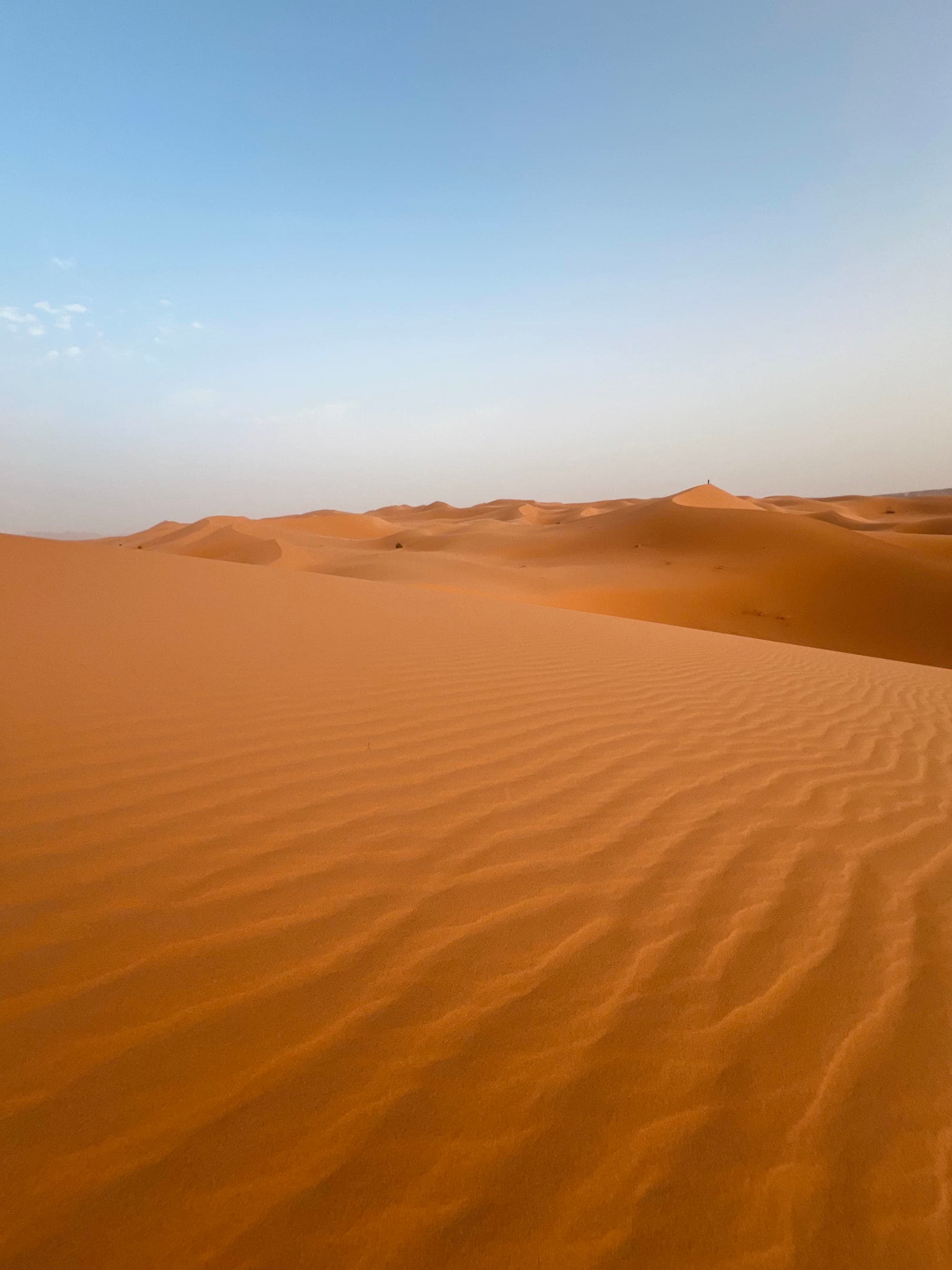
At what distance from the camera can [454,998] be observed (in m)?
1.53

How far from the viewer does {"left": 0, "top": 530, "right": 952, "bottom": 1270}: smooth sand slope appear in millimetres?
1092

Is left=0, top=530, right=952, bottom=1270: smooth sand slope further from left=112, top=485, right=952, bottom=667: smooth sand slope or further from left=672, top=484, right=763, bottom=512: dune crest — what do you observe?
left=672, top=484, right=763, bottom=512: dune crest

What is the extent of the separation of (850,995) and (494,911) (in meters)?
0.96

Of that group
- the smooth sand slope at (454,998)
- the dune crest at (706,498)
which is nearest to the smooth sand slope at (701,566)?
the dune crest at (706,498)

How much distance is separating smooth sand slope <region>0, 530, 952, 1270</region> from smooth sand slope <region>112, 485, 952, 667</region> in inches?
391

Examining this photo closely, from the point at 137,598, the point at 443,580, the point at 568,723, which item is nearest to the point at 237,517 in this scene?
the point at 443,580

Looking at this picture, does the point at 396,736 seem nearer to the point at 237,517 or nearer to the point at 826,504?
the point at 237,517

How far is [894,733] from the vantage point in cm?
445

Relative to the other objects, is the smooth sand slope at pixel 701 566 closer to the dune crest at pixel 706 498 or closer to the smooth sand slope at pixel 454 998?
the dune crest at pixel 706 498

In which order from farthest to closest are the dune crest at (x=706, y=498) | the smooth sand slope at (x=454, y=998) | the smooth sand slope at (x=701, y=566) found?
the dune crest at (x=706, y=498)
the smooth sand slope at (x=701, y=566)
the smooth sand slope at (x=454, y=998)

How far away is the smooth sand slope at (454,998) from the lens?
109 centimetres

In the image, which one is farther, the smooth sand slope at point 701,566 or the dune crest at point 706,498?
the dune crest at point 706,498

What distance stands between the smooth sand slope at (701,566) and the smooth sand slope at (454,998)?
9.92m

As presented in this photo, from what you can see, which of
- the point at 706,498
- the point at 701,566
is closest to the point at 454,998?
the point at 701,566
